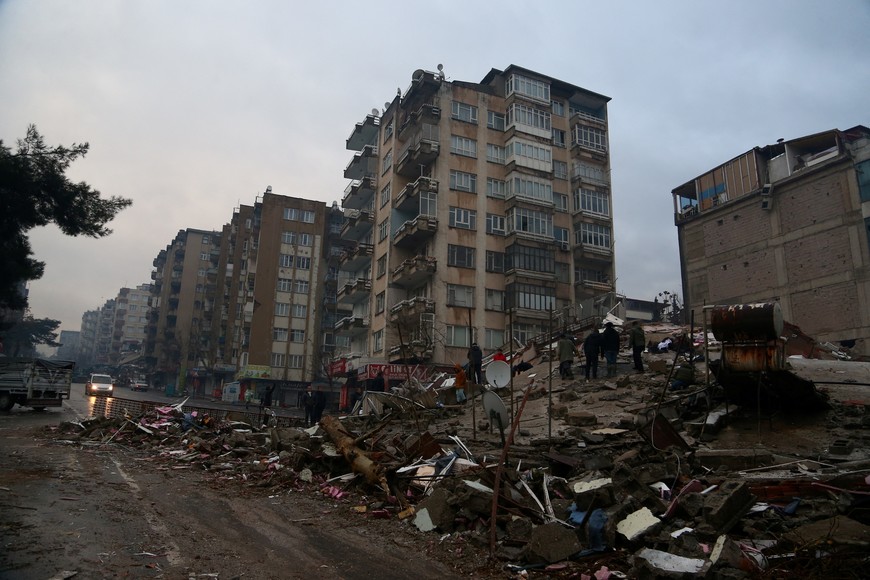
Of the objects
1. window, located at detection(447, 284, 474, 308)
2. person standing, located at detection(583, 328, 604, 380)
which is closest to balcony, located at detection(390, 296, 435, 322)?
window, located at detection(447, 284, 474, 308)

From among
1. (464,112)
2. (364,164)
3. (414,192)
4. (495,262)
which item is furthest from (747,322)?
(364,164)

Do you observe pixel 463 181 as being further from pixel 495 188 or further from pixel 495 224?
pixel 495 224

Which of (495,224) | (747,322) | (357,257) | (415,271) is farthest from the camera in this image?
(357,257)

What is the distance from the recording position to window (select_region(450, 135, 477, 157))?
4103 cm

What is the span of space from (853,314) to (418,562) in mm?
35674

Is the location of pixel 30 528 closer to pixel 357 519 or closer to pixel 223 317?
pixel 357 519

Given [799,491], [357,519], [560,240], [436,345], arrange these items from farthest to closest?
[560,240] → [436,345] → [357,519] → [799,491]

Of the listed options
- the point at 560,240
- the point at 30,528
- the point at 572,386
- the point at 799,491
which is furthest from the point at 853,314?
the point at 30,528

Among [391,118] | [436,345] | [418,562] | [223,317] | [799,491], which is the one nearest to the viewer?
[418,562]

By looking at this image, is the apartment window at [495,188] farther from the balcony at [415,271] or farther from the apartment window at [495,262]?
the balcony at [415,271]

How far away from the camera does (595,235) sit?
4353cm

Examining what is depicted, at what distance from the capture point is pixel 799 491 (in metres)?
7.05

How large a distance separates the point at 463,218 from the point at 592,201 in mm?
11469

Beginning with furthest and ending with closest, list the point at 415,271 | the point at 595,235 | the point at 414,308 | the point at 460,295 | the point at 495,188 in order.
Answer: the point at 595,235, the point at 495,188, the point at 460,295, the point at 415,271, the point at 414,308
